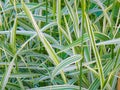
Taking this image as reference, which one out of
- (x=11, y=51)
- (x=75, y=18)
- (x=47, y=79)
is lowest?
(x=47, y=79)

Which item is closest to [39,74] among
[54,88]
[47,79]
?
[47,79]

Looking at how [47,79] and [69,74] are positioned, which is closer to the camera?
[69,74]

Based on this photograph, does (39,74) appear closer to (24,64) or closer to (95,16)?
(24,64)

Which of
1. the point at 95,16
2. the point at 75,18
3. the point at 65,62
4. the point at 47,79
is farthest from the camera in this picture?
the point at 95,16

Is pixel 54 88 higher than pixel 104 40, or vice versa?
pixel 104 40

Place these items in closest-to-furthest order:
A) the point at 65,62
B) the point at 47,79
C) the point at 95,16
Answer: the point at 65,62, the point at 47,79, the point at 95,16

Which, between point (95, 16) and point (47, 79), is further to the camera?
point (95, 16)

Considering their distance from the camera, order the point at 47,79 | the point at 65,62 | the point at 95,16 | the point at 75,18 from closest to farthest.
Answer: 1. the point at 65,62
2. the point at 75,18
3. the point at 47,79
4. the point at 95,16

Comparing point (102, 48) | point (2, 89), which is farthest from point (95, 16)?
point (2, 89)

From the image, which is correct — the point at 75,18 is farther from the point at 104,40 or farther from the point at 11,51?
the point at 11,51
